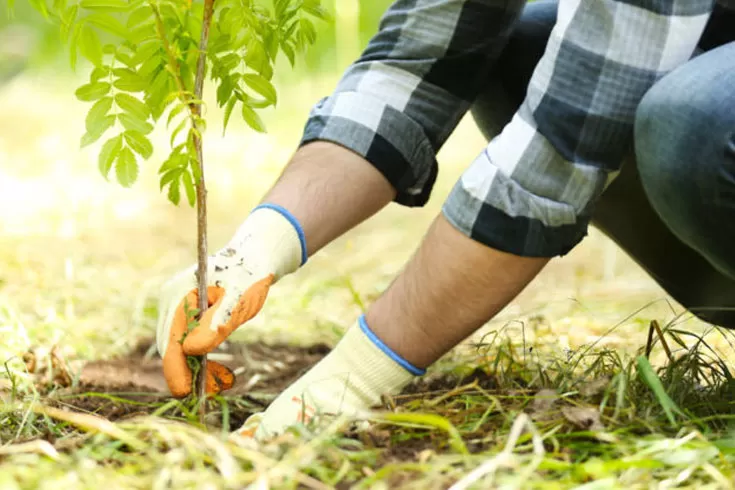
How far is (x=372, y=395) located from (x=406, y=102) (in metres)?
0.44

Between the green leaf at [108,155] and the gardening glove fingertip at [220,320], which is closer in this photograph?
the green leaf at [108,155]

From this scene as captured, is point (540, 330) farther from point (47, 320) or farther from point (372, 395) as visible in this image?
point (47, 320)

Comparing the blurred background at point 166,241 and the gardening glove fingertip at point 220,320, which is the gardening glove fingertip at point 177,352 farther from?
the blurred background at point 166,241

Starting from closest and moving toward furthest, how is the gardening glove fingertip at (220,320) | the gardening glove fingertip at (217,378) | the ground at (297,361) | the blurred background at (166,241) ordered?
the ground at (297,361)
the gardening glove fingertip at (220,320)
the gardening glove fingertip at (217,378)
the blurred background at (166,241)

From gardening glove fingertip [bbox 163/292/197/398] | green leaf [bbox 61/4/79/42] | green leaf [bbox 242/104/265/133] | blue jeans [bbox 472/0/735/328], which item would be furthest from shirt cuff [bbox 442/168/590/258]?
green leaf [bbox 61/4/79/42]

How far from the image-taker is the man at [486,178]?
95 cm

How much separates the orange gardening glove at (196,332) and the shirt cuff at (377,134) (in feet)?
0.86

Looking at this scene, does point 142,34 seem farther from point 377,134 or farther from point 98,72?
point 377,134

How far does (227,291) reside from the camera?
1.05 metres

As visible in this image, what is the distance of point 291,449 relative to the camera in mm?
851

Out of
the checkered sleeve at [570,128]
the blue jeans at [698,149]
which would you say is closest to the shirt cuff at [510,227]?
the checkered sleeve at [570,128]

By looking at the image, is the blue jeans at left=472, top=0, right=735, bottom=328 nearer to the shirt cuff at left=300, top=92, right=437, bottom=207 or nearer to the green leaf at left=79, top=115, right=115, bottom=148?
the shirt cuff at left=300, top=92, right=437, bottom=207

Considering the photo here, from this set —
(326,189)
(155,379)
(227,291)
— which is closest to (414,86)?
(326,189)

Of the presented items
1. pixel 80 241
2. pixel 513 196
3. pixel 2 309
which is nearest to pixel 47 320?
pixel 2 309
